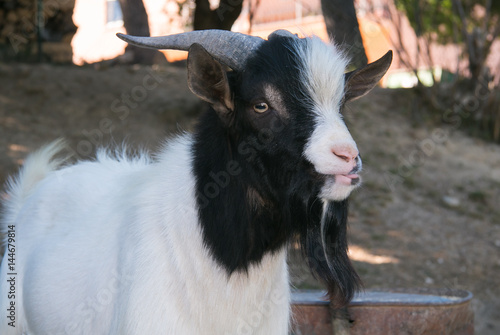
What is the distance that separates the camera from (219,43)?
8.68 ft

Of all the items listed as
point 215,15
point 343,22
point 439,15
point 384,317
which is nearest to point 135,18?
point 215,15

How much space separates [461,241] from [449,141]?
296 centimetres

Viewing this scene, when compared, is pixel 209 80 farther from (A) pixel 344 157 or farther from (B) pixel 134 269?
(B) pixel 134 269

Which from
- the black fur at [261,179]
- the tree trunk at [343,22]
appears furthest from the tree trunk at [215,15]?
the black fur at [261,179]

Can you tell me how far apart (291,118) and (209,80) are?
37 centimetres

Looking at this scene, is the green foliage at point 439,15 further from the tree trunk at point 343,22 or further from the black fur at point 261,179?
the black fur at point 261,179

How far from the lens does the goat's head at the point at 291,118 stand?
2335 millimetres

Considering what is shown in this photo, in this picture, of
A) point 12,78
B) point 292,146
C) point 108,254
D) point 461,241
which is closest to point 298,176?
point 292,146

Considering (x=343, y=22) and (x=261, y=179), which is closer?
(x=261, y=179)

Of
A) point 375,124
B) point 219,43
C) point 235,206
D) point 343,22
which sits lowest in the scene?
point 375,124

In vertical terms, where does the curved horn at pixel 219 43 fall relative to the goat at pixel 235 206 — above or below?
above

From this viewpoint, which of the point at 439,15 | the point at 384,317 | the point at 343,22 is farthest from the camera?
the point at 439,15

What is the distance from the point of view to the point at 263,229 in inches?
100

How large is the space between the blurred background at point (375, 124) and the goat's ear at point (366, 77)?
7.43 ft
